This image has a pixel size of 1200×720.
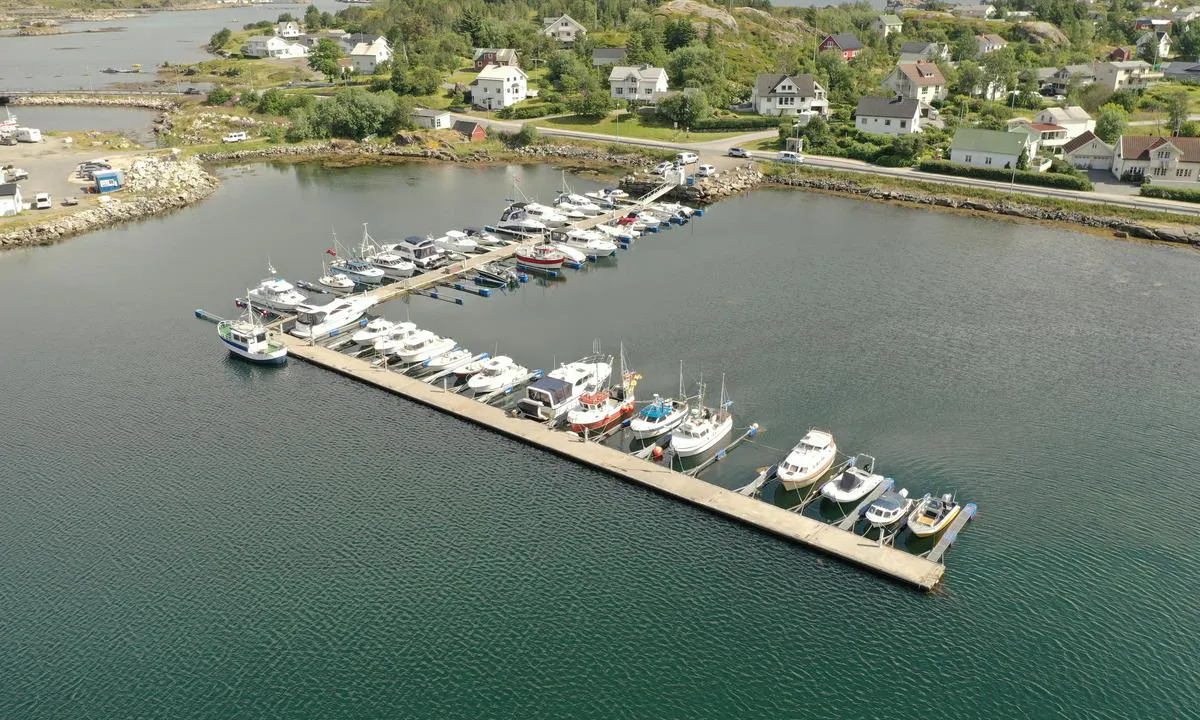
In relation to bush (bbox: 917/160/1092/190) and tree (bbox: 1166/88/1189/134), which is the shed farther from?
tree (bbox: 1166/88/1189/134)

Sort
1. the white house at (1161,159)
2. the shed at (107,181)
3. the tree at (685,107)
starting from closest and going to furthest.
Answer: the white house at (1161,159) → the shed at (107,181) → the tree at (685,107)

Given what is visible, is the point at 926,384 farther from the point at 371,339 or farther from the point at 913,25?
the point at 913,25

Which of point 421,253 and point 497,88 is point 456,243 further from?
point 497,88

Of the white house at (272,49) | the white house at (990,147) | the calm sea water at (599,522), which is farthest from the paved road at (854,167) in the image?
the white house at (272,49)

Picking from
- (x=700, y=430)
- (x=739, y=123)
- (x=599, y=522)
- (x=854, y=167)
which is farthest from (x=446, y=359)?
(x=739, y=123)

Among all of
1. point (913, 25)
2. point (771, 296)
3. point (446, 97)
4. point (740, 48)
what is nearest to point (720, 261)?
point (771, 296)

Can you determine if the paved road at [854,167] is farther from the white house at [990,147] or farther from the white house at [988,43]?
the white house at [988,43]
